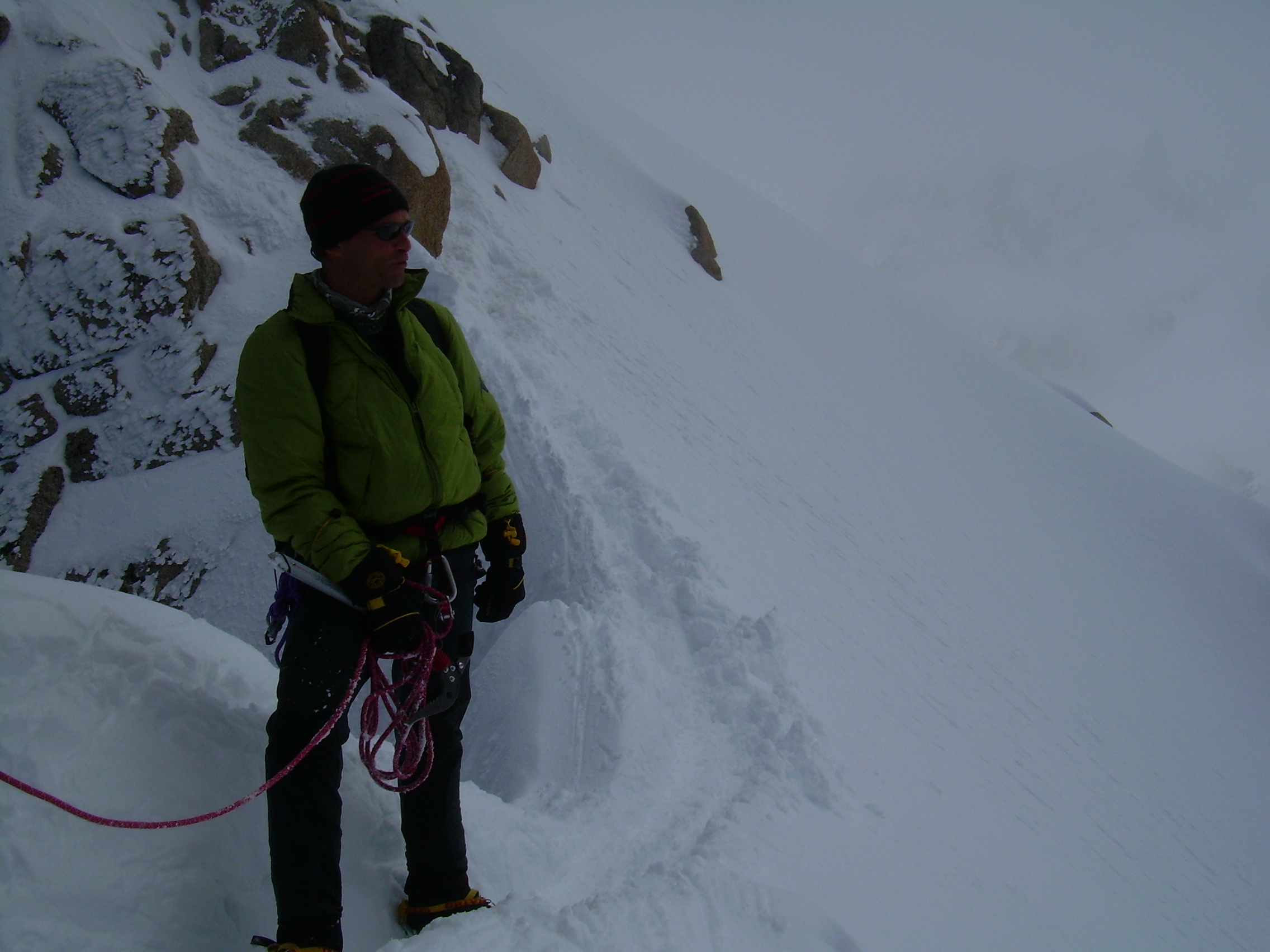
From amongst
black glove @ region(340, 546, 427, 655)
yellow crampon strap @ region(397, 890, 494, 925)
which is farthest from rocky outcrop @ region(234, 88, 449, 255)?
yellow crampon strap @ region(397, 890, 494, 925)

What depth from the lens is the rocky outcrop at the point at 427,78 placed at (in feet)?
35.0

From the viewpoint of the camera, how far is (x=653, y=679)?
13.0 ft

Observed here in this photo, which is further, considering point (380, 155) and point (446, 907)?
point (380, 155)

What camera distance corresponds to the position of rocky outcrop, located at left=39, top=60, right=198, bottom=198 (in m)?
5.84

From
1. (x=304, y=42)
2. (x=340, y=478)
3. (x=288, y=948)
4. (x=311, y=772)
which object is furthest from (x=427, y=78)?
(x=288, y=948)

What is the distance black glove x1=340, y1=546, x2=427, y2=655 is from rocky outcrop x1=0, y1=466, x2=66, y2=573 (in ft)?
14.6

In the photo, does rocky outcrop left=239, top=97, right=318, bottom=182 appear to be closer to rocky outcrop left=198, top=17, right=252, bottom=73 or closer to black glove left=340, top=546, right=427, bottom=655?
rocky outcrop left=198, top=17, right=252, bottom=73

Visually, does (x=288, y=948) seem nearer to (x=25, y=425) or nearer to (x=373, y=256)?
(x=373, y=256)

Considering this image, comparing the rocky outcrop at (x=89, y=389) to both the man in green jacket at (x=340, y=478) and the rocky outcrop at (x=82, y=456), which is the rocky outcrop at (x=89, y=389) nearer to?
the rocky outcrop at (x=82, y=456)

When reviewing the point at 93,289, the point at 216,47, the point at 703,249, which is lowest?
the point at 93,289

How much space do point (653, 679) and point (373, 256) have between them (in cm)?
279

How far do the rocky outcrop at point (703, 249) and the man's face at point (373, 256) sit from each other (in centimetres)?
1620

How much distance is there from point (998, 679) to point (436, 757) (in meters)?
8.23

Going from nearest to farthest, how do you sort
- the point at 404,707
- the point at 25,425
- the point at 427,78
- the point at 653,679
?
the point at 404,707 → the point at 653,679 → the point at 25,425 → the point at 427,78
